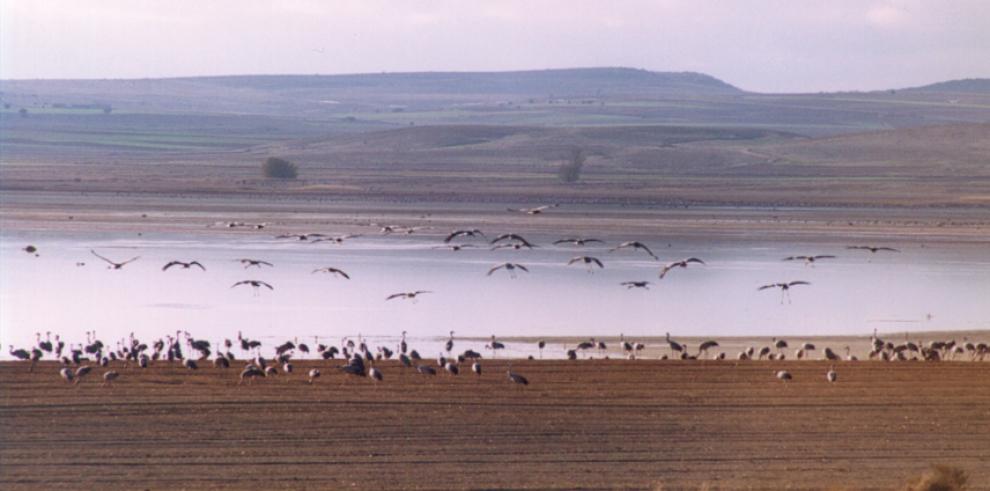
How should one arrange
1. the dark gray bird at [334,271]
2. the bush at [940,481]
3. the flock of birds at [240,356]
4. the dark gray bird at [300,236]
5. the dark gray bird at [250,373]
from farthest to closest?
the dark gray bird at [300,236]
the dark gray bird at [334,271]
the flock of birds at [240,356]
the dark gray bird at [250,373]
the bush at [940,481]

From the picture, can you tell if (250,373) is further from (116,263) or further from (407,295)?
(116,263)

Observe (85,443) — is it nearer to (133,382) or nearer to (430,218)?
(133,382)

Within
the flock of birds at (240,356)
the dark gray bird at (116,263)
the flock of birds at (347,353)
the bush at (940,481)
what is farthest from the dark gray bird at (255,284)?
the bush at (940,481)

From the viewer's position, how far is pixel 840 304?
2592 centimetres

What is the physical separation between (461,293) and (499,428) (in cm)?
1241

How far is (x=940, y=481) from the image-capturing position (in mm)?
9898

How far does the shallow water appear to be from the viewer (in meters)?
22.3

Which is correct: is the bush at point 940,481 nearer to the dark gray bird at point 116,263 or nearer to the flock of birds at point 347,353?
the flock of birds at point 347,353

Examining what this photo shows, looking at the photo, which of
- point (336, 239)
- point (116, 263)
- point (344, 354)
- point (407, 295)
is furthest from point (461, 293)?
point (336, 239)

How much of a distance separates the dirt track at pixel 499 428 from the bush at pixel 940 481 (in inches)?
54.2

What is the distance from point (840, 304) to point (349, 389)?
12.7m

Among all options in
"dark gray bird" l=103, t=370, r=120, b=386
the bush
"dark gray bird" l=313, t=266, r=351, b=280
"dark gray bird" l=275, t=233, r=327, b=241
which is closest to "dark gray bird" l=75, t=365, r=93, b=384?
"dark gray bird" l=103, t=370, r=120, b=386

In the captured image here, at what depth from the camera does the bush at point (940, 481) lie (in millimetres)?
9859

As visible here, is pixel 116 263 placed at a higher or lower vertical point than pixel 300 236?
lower
